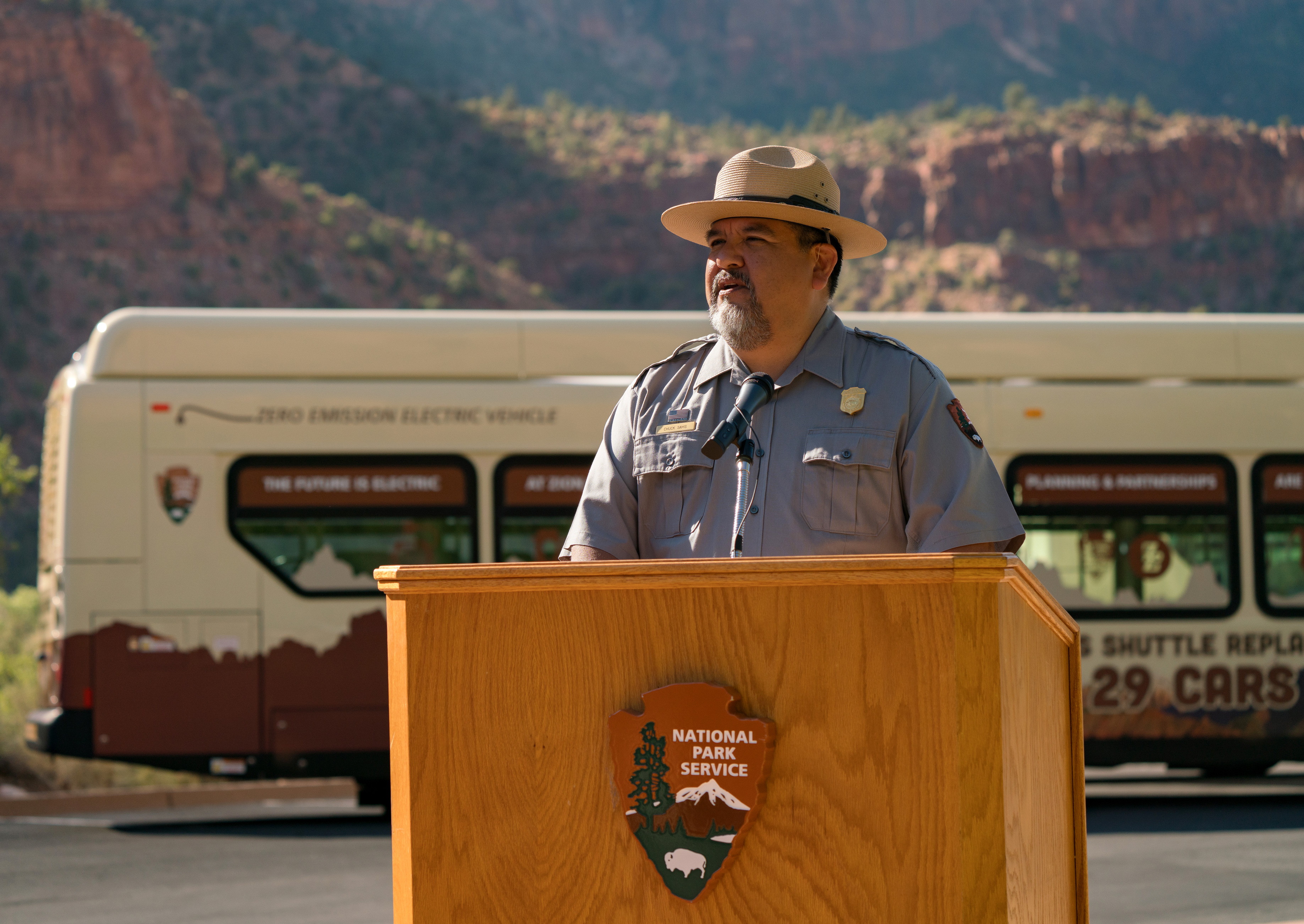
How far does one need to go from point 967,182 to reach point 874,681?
7436 cm

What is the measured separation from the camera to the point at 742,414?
262cm

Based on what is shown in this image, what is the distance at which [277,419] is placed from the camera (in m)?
9.43

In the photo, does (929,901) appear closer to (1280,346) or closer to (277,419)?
(277,419)

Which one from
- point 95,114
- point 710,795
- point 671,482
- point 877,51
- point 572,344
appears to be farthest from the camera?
point 877,51

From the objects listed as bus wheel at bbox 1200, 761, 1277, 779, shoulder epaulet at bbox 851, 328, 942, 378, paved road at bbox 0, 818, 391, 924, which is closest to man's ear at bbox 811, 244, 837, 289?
shoulder epaulet at bbox 851, 328, 942, 378

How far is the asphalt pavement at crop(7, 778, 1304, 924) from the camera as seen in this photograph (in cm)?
647

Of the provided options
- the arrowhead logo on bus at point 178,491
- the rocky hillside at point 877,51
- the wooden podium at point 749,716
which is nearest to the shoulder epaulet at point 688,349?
the wooden podium at point 749,716

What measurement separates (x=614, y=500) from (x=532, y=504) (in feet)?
21.9

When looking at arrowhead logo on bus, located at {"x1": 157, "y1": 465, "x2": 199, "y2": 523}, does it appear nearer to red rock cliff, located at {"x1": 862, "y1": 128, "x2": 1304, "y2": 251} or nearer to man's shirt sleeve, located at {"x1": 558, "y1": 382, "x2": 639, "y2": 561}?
man's shirt sleeve, located at {"x1": 558, "y1": 382, "x2": 639, "y2": 561}

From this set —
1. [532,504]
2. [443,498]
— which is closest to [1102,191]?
[532,504]

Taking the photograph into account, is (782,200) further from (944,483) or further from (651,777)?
(651,777)

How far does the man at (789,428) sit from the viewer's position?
2691mm

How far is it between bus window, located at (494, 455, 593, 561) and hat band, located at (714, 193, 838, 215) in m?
6.64

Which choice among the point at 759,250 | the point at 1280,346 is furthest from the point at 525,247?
the point at 759,250
